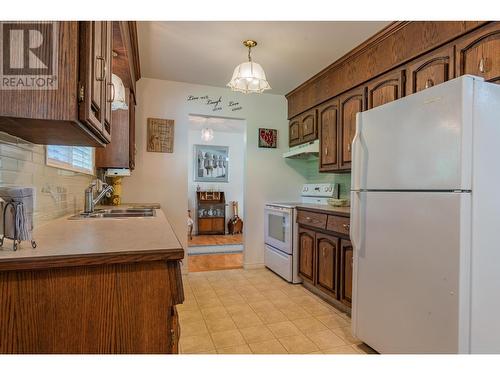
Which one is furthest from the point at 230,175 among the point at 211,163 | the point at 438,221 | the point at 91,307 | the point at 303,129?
the point at 91,307

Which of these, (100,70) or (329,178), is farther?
(329,178)

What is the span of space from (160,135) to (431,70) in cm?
278

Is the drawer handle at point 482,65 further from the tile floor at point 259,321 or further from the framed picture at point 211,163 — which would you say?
the framed picture at point 211,163

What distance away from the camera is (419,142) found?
4.88ft

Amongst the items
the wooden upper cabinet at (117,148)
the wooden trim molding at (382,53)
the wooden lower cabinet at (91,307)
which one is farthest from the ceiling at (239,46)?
the wooden lower cabinet at (91,307)

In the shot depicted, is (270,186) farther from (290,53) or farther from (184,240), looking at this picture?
(290,53)

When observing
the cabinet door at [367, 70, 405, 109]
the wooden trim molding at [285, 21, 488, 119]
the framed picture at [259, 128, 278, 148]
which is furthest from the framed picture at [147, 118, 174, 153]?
the cabinet door at [367, 70, 405, 109]

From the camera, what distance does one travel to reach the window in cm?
160

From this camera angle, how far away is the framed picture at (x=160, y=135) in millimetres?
3408

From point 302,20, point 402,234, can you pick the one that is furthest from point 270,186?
point 402,234

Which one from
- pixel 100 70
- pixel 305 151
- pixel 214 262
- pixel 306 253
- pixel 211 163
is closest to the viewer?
pixel 100 70

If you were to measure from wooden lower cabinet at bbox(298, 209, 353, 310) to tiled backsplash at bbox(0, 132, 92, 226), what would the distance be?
2100mm

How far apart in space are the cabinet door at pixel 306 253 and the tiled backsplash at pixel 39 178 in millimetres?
2163

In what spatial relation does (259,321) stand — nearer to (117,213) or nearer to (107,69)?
(117,213)
